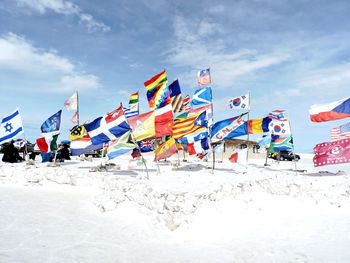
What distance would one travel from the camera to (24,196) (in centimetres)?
1445

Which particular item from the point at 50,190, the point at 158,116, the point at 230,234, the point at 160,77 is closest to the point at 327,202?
the point at 230,234

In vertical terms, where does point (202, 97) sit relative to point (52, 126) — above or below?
above

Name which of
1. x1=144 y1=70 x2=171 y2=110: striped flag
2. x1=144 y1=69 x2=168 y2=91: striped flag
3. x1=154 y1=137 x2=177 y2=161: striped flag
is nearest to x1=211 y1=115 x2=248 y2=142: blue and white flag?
x1=154 y1=137 x2=177 y2=161: striped flag

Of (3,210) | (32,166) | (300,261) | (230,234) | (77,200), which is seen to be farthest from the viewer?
(32,166)

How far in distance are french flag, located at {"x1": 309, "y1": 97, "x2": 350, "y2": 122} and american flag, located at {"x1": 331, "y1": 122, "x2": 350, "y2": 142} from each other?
567 mm

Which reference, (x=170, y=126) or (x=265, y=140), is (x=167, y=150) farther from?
(x=265, y=140)

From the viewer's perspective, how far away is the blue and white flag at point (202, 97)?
2064 centimetres

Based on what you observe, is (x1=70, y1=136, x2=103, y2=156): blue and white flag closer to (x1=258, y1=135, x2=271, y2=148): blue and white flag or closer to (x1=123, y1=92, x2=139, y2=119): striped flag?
(x1=258, y1=135, x2=271, y2=148): blue and white flag

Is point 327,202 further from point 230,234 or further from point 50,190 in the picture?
point 50,190

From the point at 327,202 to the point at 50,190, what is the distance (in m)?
12.8

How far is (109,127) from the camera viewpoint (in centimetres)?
1570

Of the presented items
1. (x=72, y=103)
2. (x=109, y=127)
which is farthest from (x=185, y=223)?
(x=72, y=103)

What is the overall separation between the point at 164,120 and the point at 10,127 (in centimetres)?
1010

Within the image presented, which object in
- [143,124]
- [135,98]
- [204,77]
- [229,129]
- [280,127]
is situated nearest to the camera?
[143,124]
